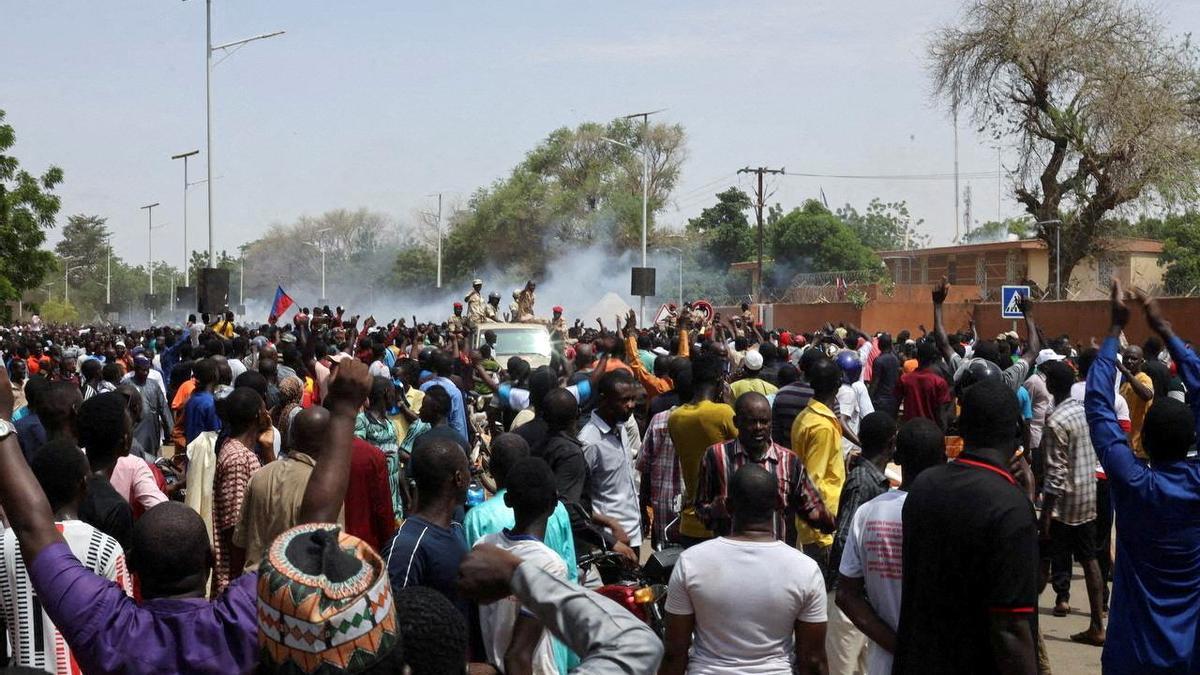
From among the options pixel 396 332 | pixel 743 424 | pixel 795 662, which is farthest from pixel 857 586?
pixel 396 332

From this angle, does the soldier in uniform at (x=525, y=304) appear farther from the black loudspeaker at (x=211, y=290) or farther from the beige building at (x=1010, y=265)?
the beige building at (x=1010, y=265)

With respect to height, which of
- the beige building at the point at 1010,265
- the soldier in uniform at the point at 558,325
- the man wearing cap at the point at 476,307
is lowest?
the soldier in uniform at the point at 558,325

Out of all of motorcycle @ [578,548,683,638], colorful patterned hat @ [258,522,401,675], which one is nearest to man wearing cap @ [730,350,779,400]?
A: motorcycle @ [578,548,683,638]

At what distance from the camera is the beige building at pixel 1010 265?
48875 mm

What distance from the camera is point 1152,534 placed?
5504 millimetres

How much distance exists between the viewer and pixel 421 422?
904 centimetres

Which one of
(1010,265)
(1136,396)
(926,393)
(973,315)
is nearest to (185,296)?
(973,315)

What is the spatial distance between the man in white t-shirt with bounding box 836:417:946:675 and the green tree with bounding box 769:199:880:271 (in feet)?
215

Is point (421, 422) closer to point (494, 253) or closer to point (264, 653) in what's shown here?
point (264, 653)

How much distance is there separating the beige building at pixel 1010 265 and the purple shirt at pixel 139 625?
43.2 meters

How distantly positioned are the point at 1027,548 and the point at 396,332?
19775 millimetres

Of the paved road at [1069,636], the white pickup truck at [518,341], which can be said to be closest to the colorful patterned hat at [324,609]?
the paved road at [1069,636]

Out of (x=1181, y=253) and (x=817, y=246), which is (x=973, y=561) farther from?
(x=817, y=246)

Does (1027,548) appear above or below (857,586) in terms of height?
above
